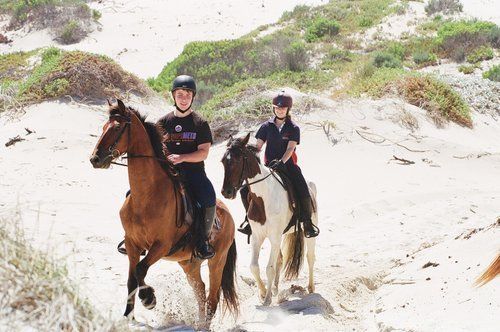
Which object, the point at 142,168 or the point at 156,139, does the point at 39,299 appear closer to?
the point at 142,168

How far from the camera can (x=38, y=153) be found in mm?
15391

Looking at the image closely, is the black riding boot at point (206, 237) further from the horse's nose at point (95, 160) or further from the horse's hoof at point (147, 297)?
the horse's nose at point (95, 160)

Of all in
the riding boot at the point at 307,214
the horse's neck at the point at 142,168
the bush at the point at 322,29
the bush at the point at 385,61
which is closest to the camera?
the horse's neck at the point at 142,168

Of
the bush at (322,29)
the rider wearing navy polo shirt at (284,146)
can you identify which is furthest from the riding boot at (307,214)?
the bush at (322,29)

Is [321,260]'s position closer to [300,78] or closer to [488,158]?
[488,158]

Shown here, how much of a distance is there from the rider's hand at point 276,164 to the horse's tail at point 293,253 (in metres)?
1.06

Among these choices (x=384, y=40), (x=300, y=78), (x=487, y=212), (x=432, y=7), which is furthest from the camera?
(x=432, y=7)

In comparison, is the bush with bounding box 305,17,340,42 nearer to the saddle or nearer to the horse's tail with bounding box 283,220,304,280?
the horse's tail with bounding box 283,220,304,280

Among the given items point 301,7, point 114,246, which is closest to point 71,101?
point 114,246

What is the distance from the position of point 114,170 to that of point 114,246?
5.27m

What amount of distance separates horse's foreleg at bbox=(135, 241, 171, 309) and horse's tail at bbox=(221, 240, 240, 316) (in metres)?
1.59

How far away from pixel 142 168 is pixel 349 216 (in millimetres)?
8483

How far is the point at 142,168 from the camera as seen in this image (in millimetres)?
6332

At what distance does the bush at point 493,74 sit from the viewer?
27.3m
